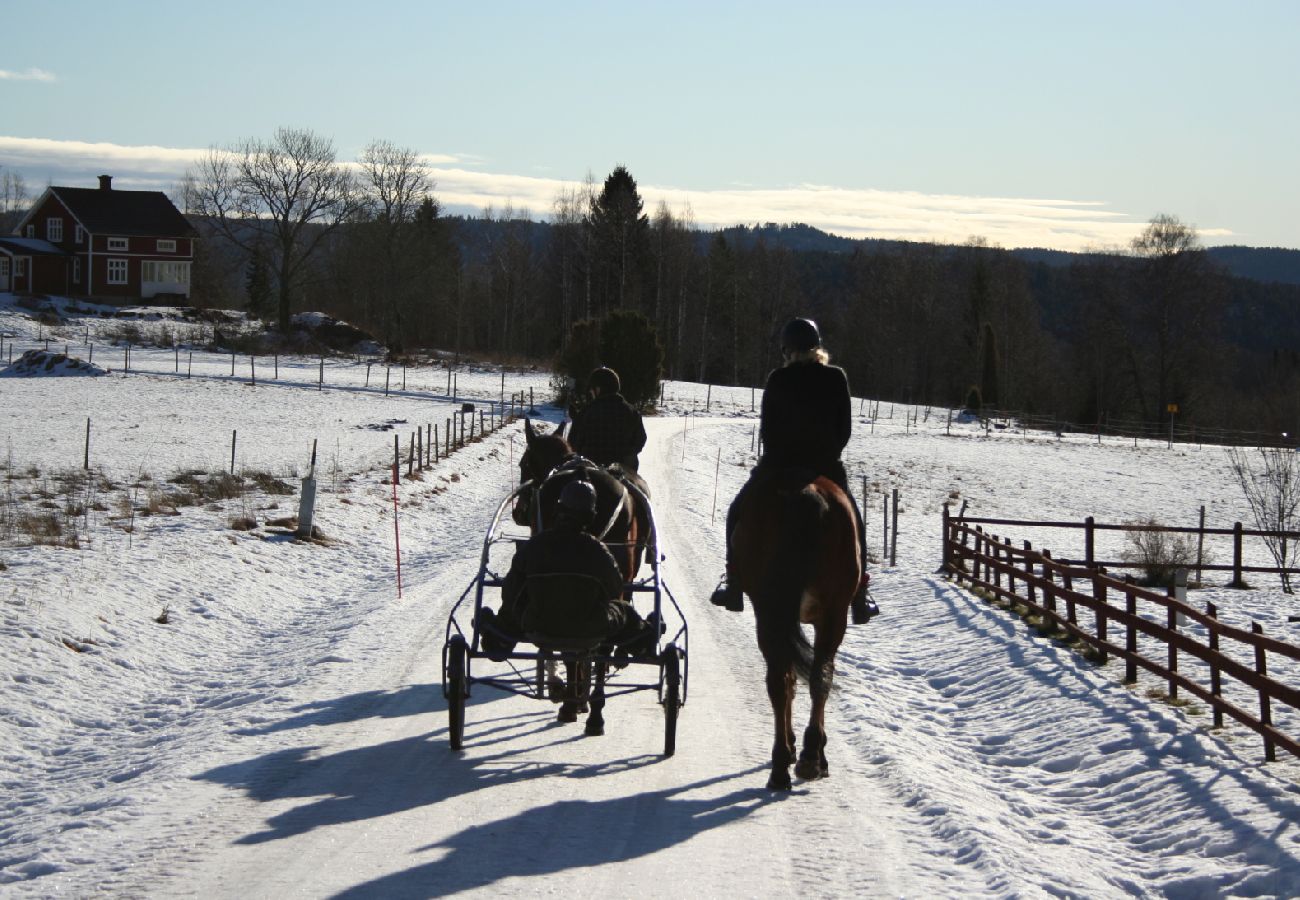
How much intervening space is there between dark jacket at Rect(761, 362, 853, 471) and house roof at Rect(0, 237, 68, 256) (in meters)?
85.4

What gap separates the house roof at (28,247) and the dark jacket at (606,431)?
8192cm

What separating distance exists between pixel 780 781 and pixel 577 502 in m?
2.28

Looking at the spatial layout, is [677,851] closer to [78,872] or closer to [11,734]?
[78,872]

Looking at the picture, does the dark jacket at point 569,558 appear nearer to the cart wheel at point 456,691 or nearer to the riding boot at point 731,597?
the cart wheel at point 456,691

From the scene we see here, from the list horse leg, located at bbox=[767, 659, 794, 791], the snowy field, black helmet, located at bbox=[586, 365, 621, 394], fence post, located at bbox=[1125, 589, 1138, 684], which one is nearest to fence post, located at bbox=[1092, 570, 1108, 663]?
the snowy field

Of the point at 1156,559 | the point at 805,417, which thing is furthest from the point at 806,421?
the point at 1156,559

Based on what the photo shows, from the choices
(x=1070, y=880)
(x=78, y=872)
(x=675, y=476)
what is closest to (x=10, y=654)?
(x=78, y=872)

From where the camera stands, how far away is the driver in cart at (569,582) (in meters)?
8.13

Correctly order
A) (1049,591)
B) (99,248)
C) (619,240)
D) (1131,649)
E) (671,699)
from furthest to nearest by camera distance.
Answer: (99,248), (619,240), (1049,591), (1131,649), (671,699)

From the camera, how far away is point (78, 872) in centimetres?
602

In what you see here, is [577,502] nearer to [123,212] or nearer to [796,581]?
[796,581]

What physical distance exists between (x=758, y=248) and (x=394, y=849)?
98868 millimetres

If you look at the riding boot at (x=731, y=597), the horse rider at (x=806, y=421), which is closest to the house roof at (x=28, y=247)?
the riding boot at (x=731, y=597)

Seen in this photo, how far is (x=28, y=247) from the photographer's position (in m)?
82.1
